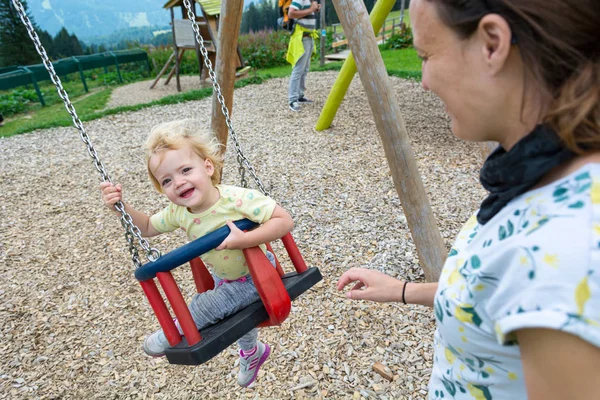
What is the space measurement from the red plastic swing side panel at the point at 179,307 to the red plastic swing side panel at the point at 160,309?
52mm

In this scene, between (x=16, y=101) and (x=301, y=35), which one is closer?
(x=301, y=35)

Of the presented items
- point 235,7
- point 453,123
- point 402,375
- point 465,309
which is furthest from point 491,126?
point 235,7

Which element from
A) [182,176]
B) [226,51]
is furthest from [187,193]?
[226,51]

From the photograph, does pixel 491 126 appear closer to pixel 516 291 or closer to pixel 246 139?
pixel 516 291

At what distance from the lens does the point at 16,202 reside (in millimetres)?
4594

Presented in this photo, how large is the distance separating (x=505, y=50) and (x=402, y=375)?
6.35 ft

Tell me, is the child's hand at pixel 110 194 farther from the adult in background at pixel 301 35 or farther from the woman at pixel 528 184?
the adult in background at pixel 301 35

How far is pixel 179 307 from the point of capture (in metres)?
1.42

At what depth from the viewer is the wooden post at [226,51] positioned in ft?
9.47

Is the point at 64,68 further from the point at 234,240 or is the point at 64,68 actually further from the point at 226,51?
the point at 234,240

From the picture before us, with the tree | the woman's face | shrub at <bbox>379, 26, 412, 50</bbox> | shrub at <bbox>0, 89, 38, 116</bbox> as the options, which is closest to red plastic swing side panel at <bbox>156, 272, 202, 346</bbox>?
the woman's face

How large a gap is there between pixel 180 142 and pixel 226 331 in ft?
2.44

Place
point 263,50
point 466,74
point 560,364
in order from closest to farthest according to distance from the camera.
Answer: point 560,364, point 466,74, point 263,50

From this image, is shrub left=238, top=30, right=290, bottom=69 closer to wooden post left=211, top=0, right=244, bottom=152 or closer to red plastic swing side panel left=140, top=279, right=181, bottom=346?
wooden post left=211, top=0, right=244, bottom=152
